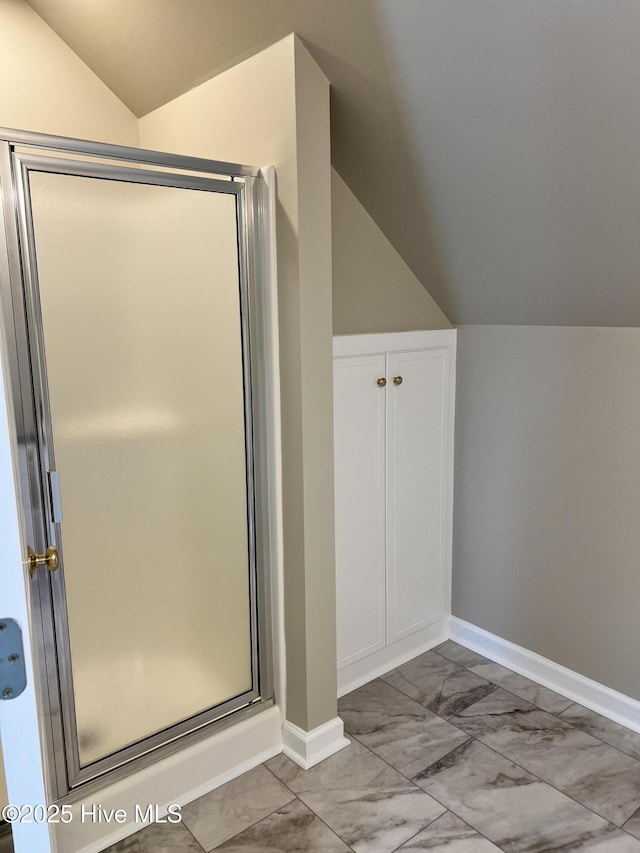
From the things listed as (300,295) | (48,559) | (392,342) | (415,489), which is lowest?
(415,489)

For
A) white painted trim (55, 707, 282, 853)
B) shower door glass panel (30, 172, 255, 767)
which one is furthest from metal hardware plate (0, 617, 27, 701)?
white painted trim (55, 707, 282, 853)

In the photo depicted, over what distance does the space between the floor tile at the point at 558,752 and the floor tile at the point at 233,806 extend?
678 millimetres

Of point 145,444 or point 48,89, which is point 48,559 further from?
point 48,89

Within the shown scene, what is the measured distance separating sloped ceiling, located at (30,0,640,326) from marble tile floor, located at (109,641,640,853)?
1.36 meters

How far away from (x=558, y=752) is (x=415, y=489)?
1002 mm

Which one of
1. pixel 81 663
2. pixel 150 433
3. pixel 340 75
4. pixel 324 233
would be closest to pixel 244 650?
pixel 81 663

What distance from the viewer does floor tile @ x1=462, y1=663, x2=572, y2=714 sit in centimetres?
238

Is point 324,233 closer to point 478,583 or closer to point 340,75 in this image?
point 340,75

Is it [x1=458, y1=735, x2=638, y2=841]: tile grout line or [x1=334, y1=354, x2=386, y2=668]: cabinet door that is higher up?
[x1=334, y1=354, x2=386, y2=668]: cabinet door

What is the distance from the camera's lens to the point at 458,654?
2734mm

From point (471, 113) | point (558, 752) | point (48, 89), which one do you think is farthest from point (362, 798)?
point (48, 89)

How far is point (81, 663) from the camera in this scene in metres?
1.75

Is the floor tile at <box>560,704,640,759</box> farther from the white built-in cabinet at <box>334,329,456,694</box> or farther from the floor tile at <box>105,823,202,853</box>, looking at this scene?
the floor tile at <box>105,823,202,853</box>

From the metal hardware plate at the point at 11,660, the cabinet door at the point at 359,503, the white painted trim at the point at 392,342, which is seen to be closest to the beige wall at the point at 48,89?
the white painted trim at the point at 392,342
